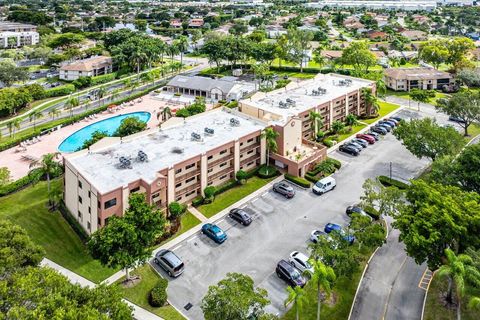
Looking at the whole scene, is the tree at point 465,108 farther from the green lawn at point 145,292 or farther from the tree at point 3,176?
the tree at point 3,176

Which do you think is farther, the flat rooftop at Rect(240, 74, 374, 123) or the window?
the flat rooftop at Rect(240, 74, 374, 123)

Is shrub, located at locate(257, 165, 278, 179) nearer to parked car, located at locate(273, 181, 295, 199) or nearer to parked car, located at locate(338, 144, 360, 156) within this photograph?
parked car, located at locate(273, 181, 295, 199)

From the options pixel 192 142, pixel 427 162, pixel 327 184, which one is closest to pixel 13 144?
pixel 192 142

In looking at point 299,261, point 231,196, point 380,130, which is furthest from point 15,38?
point 299,261

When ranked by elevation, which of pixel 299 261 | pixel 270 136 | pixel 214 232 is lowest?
pixel 299 261

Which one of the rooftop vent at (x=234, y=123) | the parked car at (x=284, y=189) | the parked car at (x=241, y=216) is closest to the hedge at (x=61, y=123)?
the rooftop vent at (x=234, y=123)

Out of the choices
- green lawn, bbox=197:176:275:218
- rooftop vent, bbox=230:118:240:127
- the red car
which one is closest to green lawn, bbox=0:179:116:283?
green lawn, bbox=197:176:275:218

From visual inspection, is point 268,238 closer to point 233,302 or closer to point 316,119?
point 233,302
